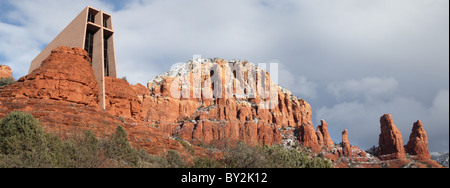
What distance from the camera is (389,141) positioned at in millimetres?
92312

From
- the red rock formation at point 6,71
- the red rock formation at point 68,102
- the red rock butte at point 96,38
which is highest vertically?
the red rock formation at point 6,71

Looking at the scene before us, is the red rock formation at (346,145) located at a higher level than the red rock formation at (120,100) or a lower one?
lower

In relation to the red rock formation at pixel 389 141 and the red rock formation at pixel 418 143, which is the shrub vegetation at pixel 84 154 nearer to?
the red rock formation at pixel 389 141

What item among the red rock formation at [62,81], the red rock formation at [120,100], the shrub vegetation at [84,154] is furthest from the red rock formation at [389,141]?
the red rock formation at [62,81]

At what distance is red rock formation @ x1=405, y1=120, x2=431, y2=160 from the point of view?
3372 inches

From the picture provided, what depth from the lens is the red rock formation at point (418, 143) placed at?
8564cm

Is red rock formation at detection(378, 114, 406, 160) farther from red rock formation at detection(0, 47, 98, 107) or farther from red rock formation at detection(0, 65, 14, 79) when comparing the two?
red rock formation at detection(0, 65, 14, 79)

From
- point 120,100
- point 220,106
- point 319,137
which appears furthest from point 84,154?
point 319,137

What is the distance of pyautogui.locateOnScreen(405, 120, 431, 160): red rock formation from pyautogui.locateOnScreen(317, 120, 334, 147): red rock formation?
21.8m

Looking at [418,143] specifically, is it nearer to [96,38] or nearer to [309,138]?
[309,138]

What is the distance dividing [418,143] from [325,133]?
26.9 meters

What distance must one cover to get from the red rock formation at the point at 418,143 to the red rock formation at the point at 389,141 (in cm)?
275
